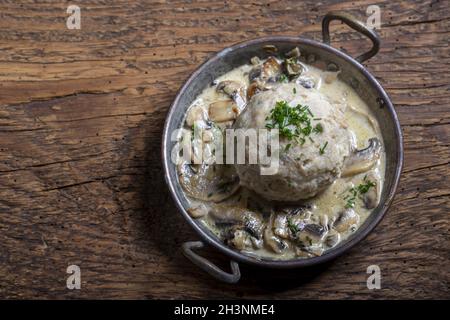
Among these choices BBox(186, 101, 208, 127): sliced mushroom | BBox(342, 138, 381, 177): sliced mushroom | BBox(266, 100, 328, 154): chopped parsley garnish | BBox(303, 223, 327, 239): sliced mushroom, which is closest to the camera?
BBox(266, 100, 328, 154): chopped parsley garnish

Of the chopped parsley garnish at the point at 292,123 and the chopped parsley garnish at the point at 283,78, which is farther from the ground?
the chopped parsley garnish at the point at 283,78

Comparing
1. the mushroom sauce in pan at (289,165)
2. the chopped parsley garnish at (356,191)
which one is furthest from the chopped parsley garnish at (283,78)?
the chopped parsley garnish at (356,191)

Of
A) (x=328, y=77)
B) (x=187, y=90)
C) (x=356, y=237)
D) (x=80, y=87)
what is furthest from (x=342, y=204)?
(x=80, y=87)

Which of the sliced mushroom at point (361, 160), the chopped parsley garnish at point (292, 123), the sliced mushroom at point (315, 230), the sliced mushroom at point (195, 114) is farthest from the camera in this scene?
the sliced mushroom at point (195, 114)

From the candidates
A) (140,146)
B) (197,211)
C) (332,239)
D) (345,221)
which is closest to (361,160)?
(345,221)

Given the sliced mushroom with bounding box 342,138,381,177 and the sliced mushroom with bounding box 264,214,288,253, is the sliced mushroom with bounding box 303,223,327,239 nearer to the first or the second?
the sliced mushroom with bounding box 264,214,288,253

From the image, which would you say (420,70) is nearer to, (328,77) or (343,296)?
(328,77)

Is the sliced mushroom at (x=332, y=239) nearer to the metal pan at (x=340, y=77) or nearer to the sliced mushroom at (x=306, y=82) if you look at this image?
the metal pan at (x=340, y=77)

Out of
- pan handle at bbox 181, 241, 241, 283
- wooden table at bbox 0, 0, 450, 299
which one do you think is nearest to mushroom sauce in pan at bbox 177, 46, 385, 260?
pan handle at bbox 181, 241, 241, 283
